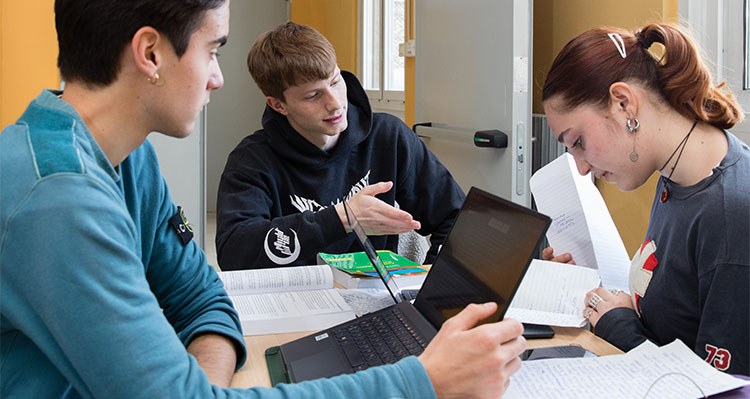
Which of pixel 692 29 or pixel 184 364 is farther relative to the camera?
pixel 692 29

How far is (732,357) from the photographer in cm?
97

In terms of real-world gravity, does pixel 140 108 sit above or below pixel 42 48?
below

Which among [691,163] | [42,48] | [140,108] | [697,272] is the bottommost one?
[697,272]

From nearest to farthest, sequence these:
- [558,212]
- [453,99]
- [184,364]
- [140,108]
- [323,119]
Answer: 1. [184,364]
2. [140,108]
3. [558,212]
4. [323,119]
5. [453,99]

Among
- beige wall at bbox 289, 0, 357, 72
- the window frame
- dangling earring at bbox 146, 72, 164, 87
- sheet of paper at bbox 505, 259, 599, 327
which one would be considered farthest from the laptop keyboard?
beige wall at bbox 289, 0, 357, 72

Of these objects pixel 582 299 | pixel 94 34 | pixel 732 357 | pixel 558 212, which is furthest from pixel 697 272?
pixel 94 34

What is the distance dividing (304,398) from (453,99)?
2.11m

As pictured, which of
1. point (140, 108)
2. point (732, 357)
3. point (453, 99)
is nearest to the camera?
point (140, 108)

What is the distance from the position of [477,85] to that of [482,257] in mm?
1618

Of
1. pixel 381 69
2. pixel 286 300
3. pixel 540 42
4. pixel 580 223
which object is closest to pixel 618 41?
pixel 580 223

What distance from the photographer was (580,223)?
1442mm

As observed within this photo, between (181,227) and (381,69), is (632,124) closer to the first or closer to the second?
(181,227)

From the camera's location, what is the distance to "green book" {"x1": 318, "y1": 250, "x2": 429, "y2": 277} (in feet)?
4.82

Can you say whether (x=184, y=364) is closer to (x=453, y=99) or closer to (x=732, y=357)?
(x=732, y=357)
